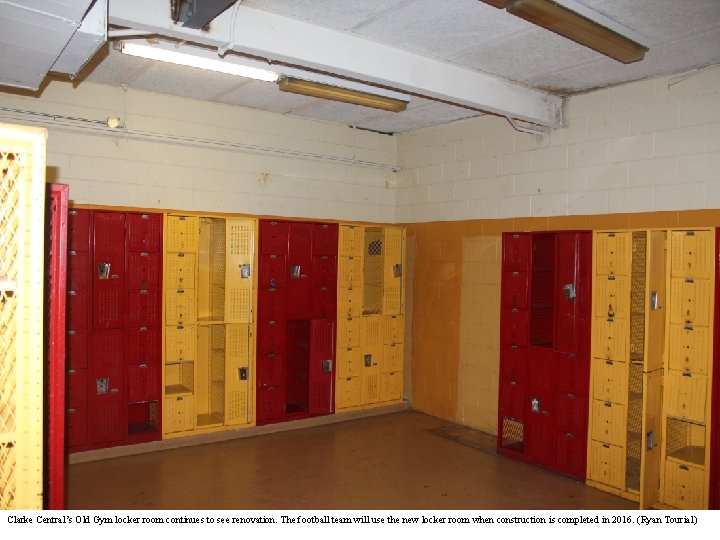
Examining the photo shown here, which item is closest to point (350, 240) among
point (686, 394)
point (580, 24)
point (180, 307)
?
point (180, 307)

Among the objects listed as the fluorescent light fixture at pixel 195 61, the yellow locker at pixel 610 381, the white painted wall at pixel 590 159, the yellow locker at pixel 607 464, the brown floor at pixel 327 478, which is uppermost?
the fluorescent light fixture at pixel 195 61

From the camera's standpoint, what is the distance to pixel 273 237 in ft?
19.3

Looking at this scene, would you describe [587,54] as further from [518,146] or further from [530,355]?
[530,355]

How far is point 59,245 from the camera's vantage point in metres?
2.75

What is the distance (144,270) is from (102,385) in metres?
1.08

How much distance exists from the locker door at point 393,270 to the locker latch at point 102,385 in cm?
307

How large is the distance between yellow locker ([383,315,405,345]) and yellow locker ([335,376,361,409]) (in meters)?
0.61

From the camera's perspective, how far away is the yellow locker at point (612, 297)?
4527 mm

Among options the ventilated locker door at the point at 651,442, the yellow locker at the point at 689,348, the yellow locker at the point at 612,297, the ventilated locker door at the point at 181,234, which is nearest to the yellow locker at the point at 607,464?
the ventilated locker door at the point at 651,442

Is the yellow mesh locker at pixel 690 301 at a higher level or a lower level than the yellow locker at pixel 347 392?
higher

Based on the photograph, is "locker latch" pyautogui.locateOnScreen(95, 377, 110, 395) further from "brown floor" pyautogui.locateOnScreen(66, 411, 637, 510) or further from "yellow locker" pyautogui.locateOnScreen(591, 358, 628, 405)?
"yellow locker" pyautogui.locateOnScreen(591, 358, 628, 405)

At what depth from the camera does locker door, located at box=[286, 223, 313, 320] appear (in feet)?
19.8

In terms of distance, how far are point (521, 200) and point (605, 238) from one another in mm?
1387

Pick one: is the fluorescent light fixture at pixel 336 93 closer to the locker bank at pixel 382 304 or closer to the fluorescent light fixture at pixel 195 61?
the fluorescent light fixture at pixel 195 61
